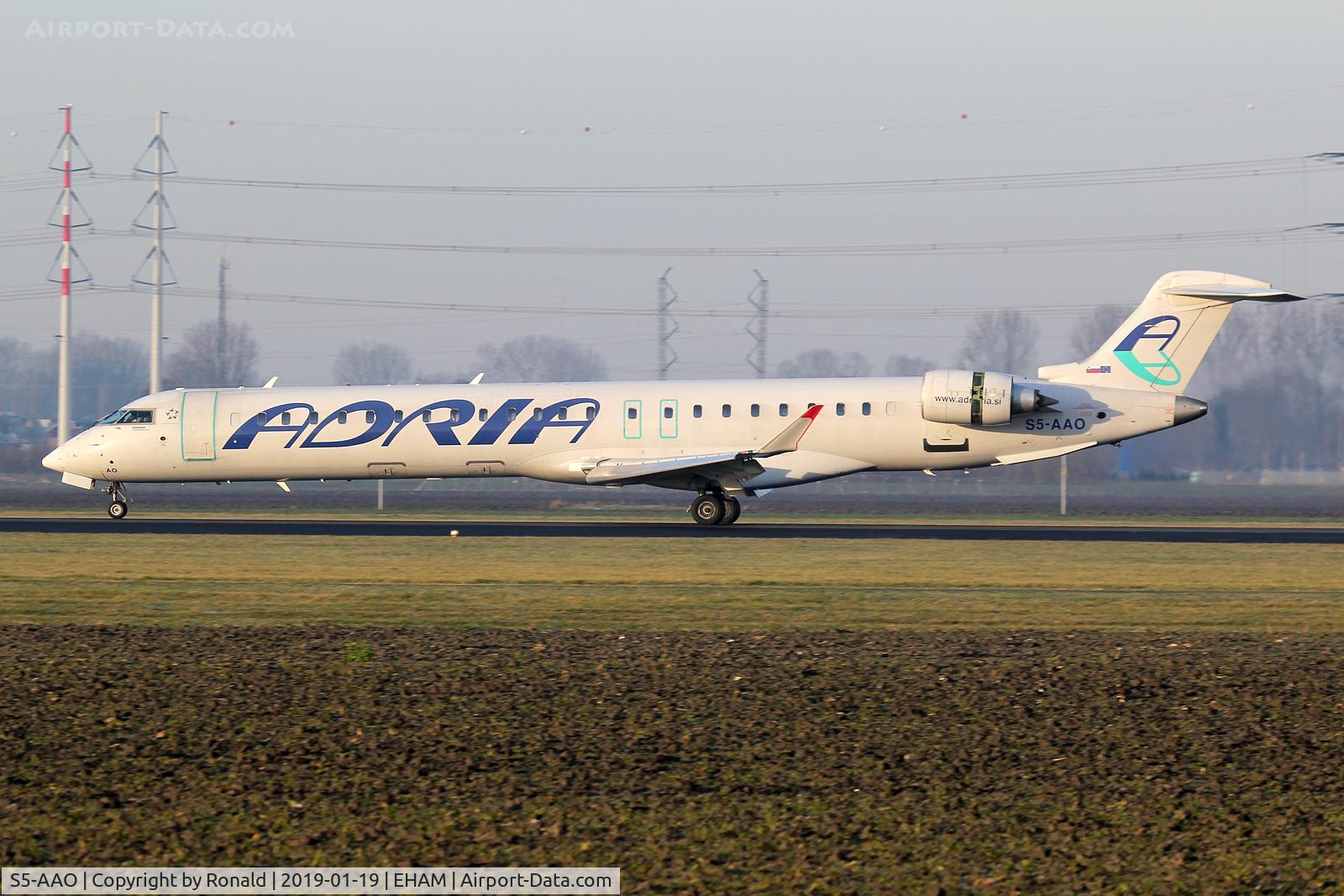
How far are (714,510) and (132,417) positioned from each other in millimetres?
14110

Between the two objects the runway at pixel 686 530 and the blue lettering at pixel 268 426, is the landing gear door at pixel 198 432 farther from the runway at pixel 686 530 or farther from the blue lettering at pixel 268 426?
the runway at pixel 686 530

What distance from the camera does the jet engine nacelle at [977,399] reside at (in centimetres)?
2912

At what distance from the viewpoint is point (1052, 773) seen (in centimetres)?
849

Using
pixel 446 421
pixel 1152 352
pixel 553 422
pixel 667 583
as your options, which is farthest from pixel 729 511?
pixel 667 583

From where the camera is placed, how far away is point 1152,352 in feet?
99.9

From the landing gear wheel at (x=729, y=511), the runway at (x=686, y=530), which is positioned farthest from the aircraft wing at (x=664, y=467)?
the runway at (x=686, y=530)

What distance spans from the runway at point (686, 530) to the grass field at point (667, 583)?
166cm

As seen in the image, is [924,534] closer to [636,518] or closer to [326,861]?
[636,518]

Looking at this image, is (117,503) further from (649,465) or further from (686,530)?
(686,530)

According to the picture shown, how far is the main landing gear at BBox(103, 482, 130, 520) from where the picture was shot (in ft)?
109

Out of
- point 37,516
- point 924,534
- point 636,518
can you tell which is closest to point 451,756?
point 924,534

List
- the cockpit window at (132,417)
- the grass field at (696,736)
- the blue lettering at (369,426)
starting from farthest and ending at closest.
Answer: the cockpit window at (132,417) → the blue lettering at (369,426) → the grass field at (696,736)

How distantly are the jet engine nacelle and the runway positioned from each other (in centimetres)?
253

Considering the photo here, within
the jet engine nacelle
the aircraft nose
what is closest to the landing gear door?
the jet engine nacelle
